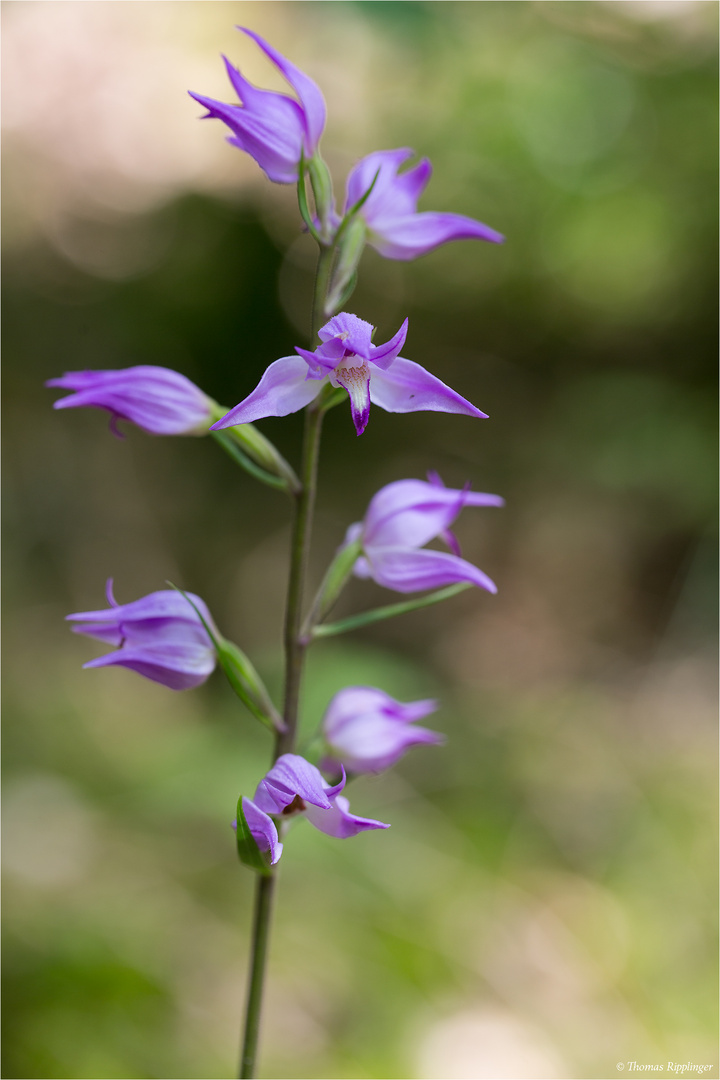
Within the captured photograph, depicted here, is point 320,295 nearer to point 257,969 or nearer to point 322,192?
point 322,192

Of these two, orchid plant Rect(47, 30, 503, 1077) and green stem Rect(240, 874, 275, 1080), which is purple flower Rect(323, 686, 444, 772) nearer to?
orchid plant Rect(47, 30, 503, 1077)

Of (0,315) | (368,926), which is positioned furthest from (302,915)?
(0,315)

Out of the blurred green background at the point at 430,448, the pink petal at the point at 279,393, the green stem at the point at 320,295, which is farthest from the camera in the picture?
the blurred green background at the point at 430,448

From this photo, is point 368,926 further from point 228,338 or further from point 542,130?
point 542,130

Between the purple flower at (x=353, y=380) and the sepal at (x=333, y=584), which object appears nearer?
the purple flower at (x=353, y=380)

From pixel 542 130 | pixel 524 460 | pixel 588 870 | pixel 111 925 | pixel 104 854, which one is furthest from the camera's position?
pixel 524 460

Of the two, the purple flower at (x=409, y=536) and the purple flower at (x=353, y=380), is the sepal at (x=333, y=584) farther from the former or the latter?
the purple flower at (x=353, y=380)

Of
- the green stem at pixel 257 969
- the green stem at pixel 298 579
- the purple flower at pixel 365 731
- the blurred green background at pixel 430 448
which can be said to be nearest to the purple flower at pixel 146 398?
the green stem at pixel 298 579
